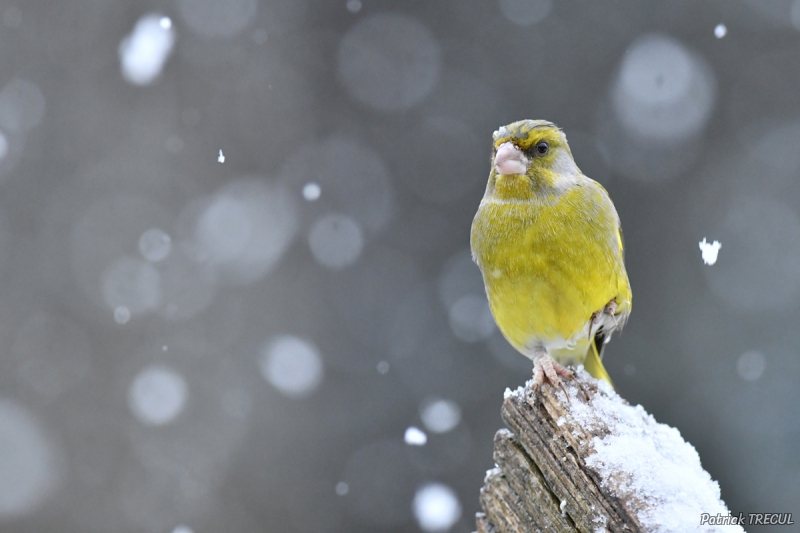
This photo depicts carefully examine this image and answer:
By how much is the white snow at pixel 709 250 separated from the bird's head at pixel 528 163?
1.35 meters

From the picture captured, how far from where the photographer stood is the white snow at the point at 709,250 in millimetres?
2855

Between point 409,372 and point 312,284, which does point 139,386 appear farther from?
point 409,372

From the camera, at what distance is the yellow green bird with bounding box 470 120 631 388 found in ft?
5.68

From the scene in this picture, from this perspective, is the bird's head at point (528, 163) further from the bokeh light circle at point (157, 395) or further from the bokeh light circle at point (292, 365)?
the bokeh light circle at point (157, 395)

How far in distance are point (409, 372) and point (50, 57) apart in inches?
109

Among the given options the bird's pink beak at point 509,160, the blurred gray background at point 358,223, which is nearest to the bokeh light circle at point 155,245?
the blurred gray background at point 358,223

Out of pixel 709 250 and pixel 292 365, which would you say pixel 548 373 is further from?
pixel 292 365

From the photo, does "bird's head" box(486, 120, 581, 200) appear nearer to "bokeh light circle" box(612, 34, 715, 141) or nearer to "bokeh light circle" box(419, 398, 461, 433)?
"bokeh light circle" box(612, 34, 715, 141)

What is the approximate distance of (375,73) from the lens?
12.4 feet

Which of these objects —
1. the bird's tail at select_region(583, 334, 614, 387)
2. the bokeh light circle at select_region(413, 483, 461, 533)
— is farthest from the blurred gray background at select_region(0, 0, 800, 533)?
the bird's tail at select_region(583, 334, 614, 387)

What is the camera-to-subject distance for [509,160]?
1.76 m

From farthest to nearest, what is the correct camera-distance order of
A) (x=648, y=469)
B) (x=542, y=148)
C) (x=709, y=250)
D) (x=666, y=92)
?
1. (x=666, y=92)
2. (x=709, y=250)
3. (x=542, y=148)
4. (x=648, y=469)

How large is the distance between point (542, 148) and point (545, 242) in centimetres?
30

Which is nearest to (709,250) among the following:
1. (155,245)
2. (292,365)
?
(292,365)
